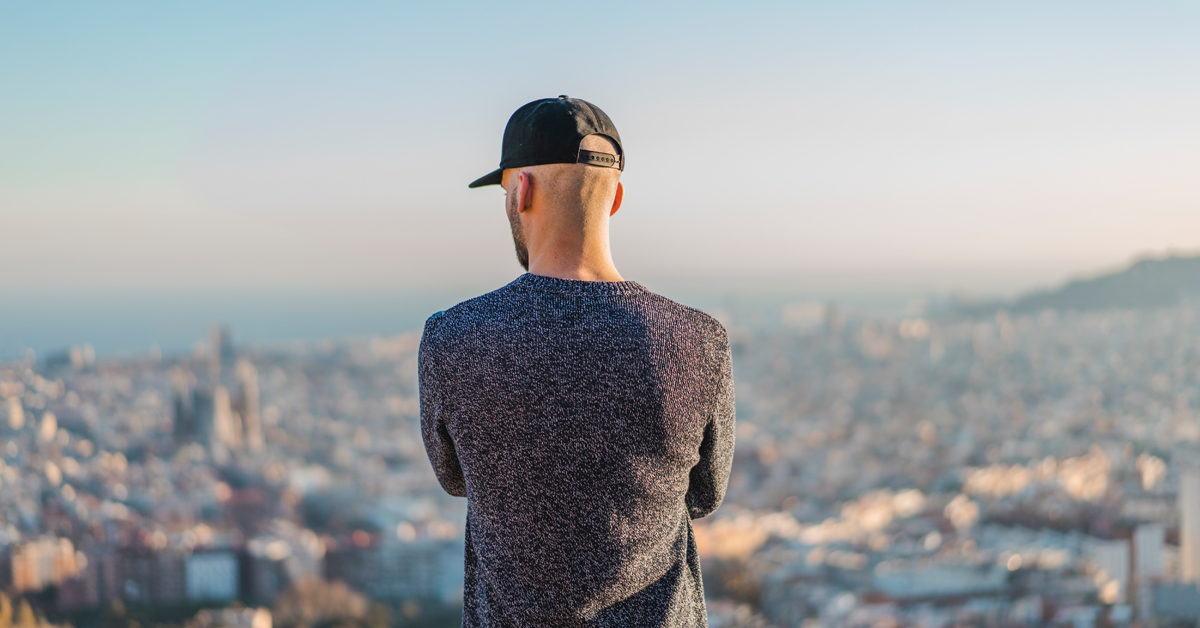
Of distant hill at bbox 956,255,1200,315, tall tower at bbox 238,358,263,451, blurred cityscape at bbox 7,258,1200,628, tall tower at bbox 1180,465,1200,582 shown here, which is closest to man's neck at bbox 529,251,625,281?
blurred cityscape at bbox 7,258,1200,628

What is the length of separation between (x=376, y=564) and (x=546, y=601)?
9536mm

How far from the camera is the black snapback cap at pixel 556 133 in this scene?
57 cm

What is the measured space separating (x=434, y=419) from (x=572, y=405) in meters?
0.09

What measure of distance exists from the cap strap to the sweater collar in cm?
7

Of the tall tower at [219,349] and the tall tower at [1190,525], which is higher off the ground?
the tall tower at [219,349]

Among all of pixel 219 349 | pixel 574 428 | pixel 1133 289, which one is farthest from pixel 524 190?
pixel 1133 289

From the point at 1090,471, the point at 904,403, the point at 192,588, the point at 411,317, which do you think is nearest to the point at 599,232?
the point at 192,588

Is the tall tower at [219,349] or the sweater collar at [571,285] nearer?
the sweater collar at [571,285]

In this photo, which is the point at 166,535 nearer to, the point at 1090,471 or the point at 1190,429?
the point at 1090,471

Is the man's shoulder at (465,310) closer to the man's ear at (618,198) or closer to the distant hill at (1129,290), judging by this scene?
the man's ear at (618,198)

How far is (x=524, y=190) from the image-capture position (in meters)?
0.58

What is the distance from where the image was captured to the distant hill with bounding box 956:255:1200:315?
14383mm

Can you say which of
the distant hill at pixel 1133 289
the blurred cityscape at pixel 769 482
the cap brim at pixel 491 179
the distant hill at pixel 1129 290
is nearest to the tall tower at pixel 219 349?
the blurred cityscape at pixel 769 482

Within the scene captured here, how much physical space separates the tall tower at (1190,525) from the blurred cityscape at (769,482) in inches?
1.3
